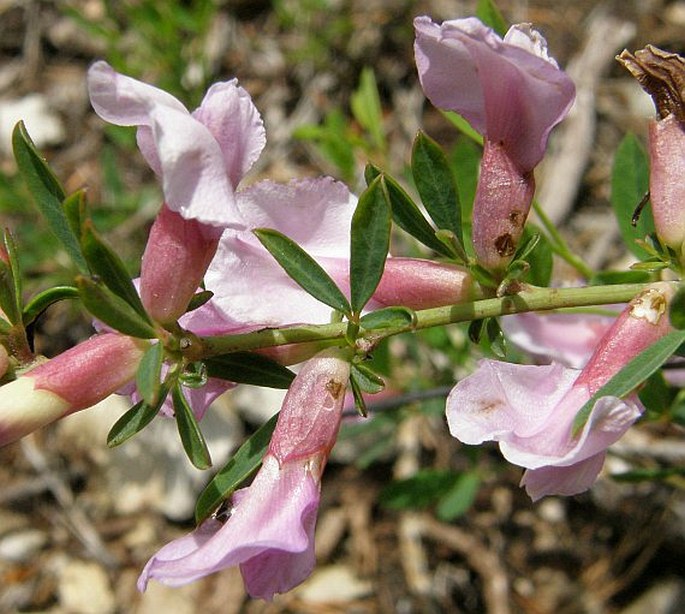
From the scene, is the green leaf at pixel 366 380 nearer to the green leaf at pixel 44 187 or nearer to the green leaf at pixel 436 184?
the green leaf at pixel 436 184

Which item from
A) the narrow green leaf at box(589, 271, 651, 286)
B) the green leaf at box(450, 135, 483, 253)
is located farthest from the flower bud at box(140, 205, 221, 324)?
the green leaf at box(450, 135, 483, 253)

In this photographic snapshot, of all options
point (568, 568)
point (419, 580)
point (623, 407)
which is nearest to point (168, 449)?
point (419, 580)

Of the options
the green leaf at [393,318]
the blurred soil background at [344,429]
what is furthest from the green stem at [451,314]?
the blurred soil background at [344,429]

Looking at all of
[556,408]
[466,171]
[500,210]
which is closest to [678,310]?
[556,408]

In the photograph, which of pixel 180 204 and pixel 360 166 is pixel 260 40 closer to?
pixel 360 166

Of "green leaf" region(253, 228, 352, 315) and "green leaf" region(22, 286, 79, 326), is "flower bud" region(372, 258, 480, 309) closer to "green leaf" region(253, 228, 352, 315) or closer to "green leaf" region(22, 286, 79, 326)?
"green leaf" region(253, 228, 352, 315)

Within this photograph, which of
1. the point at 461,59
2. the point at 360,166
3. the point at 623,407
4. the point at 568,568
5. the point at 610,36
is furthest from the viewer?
the point at 610,36
